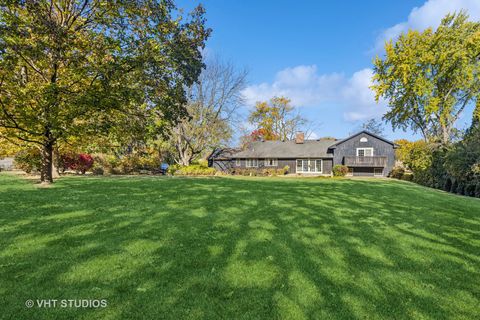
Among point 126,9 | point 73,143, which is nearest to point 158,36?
point 126,9

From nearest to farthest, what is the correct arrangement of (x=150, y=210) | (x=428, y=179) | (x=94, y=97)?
(x=150, y=210) → (x=94, y=97) → (x=428, y=179)

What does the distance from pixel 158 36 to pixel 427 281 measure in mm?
12959

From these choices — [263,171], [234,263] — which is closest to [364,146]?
[263,171]

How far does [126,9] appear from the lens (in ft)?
38.4

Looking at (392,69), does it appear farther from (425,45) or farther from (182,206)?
(182,206)

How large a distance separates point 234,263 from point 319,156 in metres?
35.7

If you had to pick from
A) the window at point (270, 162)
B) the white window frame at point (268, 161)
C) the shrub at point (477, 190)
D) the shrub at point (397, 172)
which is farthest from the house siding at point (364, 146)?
the shrub at point (477, 190)

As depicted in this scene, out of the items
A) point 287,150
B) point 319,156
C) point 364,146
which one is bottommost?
point 319,156

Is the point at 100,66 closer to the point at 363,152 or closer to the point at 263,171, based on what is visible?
the point at 263,171

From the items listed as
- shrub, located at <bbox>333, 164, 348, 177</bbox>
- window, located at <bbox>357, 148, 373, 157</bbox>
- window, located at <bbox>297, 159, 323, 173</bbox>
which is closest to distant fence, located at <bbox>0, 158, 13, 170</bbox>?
window, located at <bbox>297, 159, 323, 173</bbox>

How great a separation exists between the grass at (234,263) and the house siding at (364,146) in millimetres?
30488

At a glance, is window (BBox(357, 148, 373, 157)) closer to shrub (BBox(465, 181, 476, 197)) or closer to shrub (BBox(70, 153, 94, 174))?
shrub (BBox(465, 181, 476, 197))

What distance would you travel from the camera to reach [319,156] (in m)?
38.1

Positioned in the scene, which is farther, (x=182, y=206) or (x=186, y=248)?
(x=182, y=206)
